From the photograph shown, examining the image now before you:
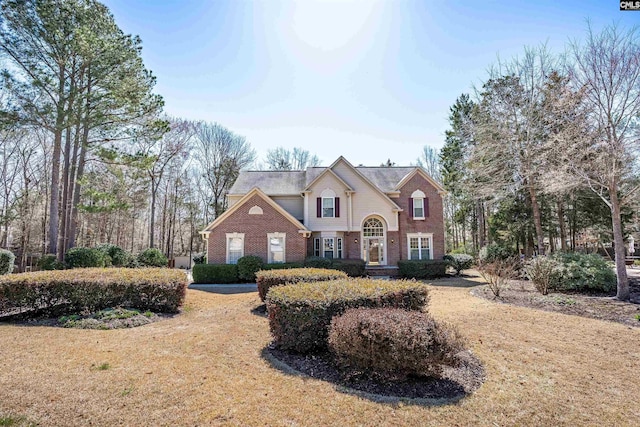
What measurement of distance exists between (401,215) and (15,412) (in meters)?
21.3

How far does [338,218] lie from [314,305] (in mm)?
15653

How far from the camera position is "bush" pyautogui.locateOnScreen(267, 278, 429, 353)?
5734mm

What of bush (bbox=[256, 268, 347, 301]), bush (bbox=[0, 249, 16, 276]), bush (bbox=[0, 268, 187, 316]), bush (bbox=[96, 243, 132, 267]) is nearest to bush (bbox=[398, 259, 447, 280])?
bush (bbox=[256, 268, 347, 301])

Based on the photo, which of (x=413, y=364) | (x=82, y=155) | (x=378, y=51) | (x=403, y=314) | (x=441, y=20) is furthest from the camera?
(x=82, y=155)

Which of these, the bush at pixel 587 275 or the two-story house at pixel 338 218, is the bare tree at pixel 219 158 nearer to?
the two-story house at pixel 338 218

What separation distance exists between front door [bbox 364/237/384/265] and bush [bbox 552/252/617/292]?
10755 millimetres

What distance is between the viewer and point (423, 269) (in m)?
19.4

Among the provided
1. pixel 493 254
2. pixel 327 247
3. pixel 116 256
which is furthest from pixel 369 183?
pixel 116 256

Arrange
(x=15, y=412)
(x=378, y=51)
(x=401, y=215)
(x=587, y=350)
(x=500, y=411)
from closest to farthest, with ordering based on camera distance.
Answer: (x=15, y=412) → (x=500, y=411) → (x=587, y=350) → (x=378, y=51) → (x=401, y=215)

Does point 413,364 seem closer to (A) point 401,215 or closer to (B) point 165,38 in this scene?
(B) point 165,38

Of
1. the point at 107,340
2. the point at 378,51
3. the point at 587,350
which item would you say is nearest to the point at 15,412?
the point at 107,340

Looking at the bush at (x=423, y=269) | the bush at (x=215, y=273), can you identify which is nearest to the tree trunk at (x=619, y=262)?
the bush at (x=423, y=269)

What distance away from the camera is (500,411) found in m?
3.96

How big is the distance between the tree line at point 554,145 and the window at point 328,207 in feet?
29.8
